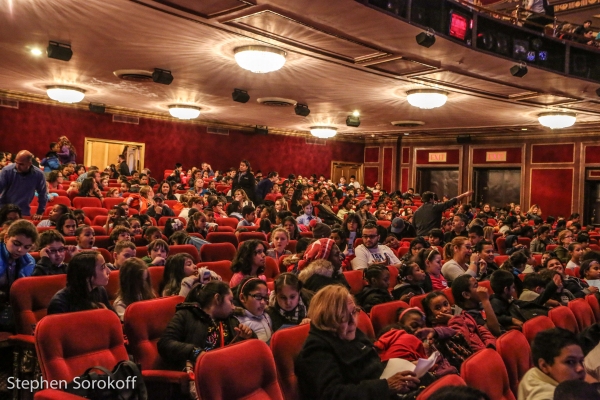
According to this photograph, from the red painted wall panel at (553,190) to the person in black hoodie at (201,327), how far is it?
11.7m

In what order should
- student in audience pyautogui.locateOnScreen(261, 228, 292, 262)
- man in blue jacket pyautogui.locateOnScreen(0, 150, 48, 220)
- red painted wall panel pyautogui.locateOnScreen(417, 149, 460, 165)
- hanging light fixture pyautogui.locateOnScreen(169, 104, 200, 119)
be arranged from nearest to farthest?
student in audience pyautogui.locateOnScreen(261, 228, 292, 262) < man in blue jacket pyautogui.locateOnScreen(0, 150, 48, 220) < hanging light fixture pyautogui.locateOnScreen(169, 104, 200, 119) < red painted wall panel pyautogui.locateOnScreen(417, 149, 460, 165)

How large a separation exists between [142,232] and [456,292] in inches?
109

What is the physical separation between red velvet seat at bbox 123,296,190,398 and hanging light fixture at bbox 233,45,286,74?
3723 mm

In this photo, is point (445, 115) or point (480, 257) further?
point (445, 115)

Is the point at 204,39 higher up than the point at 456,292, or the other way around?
the point at 204,39

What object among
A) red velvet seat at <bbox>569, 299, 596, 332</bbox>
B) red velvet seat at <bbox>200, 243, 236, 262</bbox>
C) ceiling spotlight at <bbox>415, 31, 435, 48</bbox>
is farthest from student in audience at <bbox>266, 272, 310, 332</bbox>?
ceiling spotlight at <bbox>415, 31, 435, 48</bbox>

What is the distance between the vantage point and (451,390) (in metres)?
1.39

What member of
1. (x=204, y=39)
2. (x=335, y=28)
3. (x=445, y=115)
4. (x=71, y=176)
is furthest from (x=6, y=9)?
(x=445, y=115)

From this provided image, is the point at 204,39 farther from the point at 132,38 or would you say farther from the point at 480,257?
the point at 480,257

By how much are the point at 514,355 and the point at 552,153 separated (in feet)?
37.2

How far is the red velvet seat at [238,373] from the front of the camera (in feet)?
5.79

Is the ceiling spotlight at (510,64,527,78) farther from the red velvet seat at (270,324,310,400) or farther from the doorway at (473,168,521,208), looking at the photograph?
the doorway at (473,168,521,208)

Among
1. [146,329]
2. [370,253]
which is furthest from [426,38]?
[146,329]

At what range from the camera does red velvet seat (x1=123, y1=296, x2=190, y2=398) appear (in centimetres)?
217
